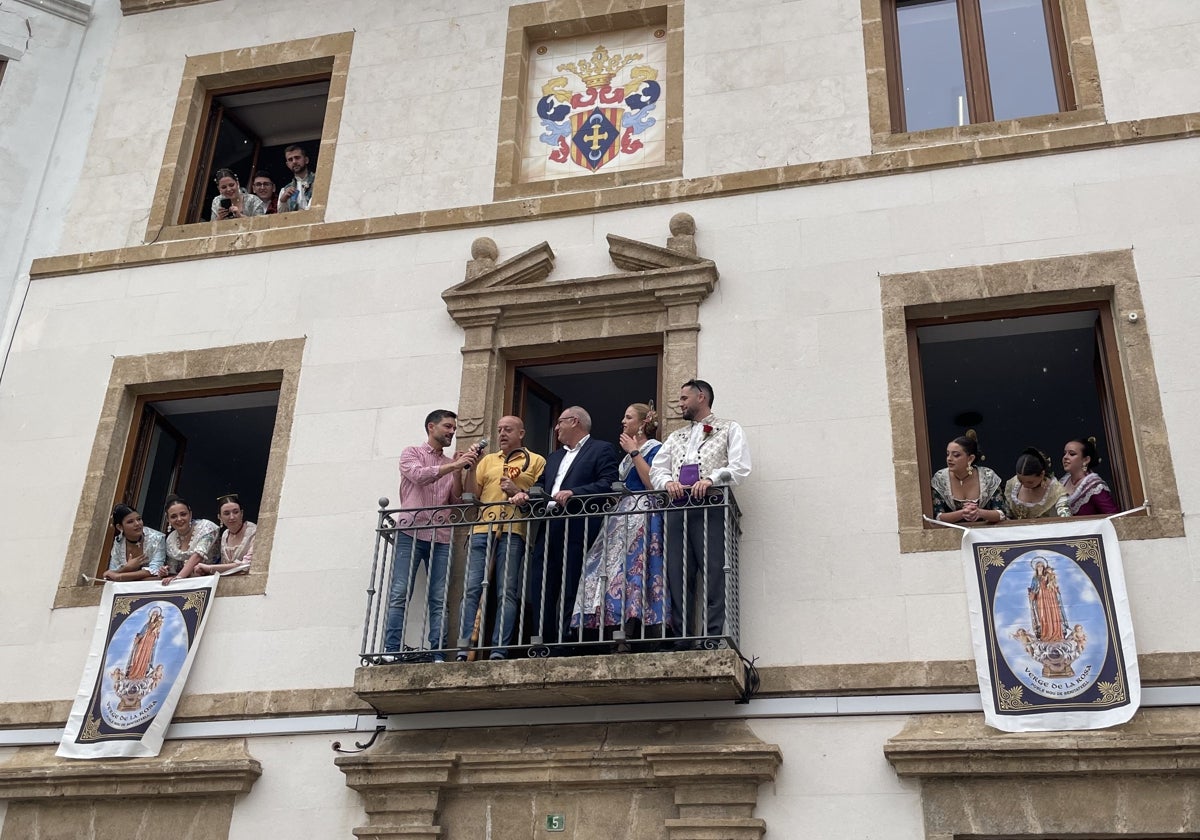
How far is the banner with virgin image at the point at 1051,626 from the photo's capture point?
7102mm

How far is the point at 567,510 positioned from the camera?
8172 millimetres

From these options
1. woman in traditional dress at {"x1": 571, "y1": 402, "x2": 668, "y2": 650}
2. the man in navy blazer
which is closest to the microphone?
the man in navy blazer

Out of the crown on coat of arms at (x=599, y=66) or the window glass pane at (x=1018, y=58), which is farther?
the crown on coat of arms at (x=599, y=66)

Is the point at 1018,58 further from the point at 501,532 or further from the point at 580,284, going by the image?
the point at 501,532

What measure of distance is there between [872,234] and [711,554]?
8.14ft

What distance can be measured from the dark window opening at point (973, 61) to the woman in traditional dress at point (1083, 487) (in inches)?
99.5

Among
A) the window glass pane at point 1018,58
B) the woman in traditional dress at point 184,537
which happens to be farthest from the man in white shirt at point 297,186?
the window glass pane at point 1018,58

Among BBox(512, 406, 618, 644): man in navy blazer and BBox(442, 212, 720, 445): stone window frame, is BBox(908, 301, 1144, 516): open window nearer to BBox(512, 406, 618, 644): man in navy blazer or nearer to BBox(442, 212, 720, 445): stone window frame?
BBox(442, 212, 720, 445): stone window frame

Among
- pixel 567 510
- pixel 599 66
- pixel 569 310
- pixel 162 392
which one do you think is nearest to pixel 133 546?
pixel 162 392

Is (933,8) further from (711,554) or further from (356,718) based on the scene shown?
(356,718)

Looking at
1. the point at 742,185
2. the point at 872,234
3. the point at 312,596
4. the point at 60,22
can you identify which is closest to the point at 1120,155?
the point at 872,234

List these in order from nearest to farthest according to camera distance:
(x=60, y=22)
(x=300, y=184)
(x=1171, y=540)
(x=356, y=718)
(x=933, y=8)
→ (x=1171, y=540), (x=356, y=718), (x=933, y=8), (x=300, y=184), (x=60, y=22)

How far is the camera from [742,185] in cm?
933

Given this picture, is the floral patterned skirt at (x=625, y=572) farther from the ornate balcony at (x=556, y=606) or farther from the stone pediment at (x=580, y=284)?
the stone pediment at (x=580, y=284)
